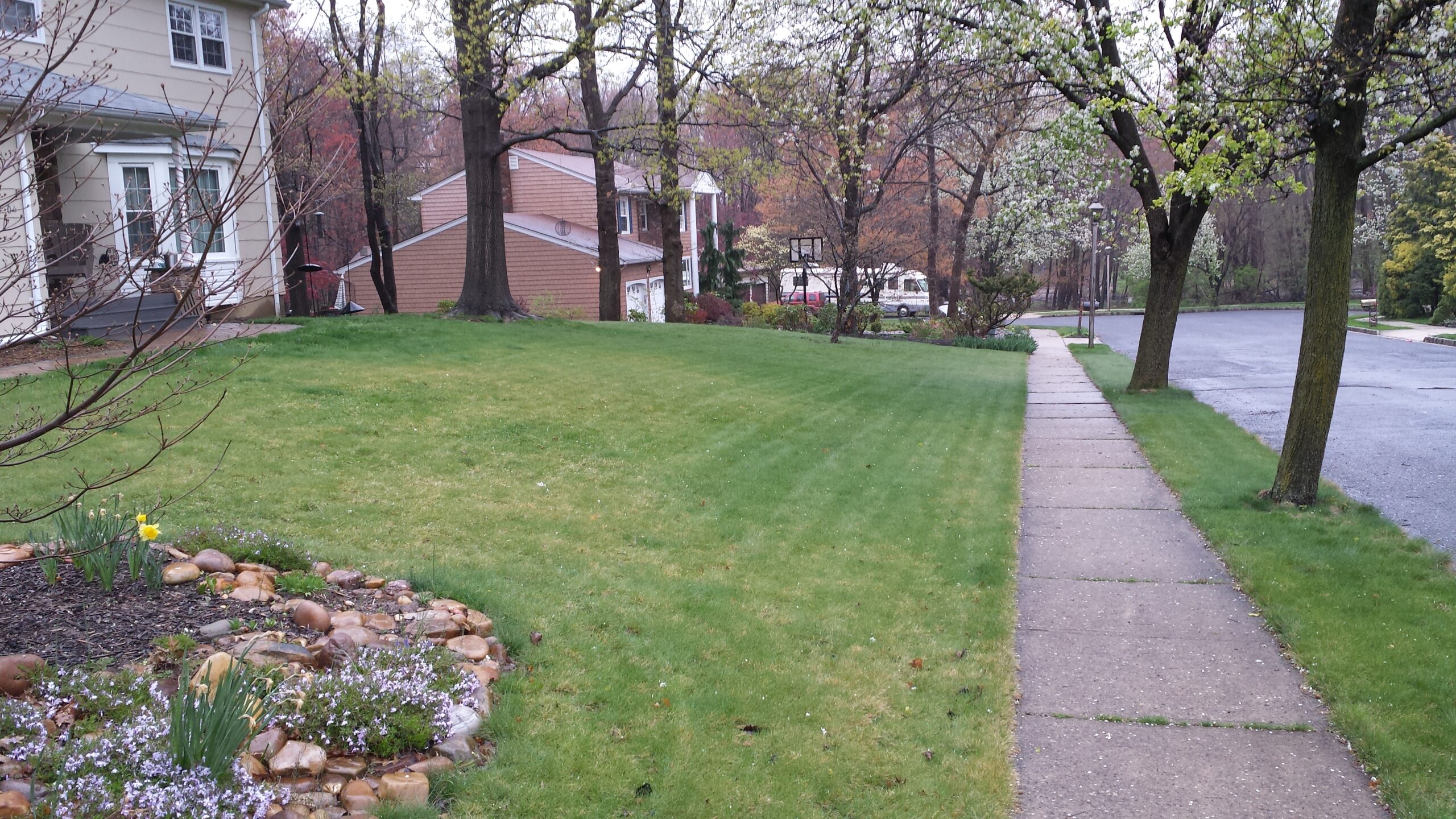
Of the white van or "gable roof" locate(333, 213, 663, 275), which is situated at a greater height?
"gable roof" locate(333, 213, 663, 275)

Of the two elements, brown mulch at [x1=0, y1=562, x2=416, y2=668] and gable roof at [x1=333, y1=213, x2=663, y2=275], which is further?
gable roof at [x1=333, y1=213, x2=663, y2=275]

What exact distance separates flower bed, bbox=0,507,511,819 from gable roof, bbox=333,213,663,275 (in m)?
26.5

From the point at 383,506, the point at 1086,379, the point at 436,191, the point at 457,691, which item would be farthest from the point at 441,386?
the point at 436,191

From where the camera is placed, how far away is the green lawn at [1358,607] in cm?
446

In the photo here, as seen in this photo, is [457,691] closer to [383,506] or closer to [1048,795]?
[1048,795]

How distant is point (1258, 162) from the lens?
29.8 feet

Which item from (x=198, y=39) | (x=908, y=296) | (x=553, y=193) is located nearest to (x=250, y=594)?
(x=198, y=39)

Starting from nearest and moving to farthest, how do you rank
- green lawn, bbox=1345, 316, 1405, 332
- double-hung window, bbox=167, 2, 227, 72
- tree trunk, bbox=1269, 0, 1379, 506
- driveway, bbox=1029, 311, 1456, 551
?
tree trunk, bbox=1269, 0, 1379, 506
driveway, bbox=1029, 311, 1456, 551
double-hung window, bbox=167, 2, 227, 72
green lawn, bbox=1345, 316, 1405, 332

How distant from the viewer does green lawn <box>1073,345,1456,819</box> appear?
446 cm

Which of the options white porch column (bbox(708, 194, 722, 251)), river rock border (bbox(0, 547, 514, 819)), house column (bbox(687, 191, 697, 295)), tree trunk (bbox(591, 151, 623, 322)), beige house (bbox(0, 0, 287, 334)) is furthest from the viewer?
white porch column (bbox(708, 194, 722, 251))

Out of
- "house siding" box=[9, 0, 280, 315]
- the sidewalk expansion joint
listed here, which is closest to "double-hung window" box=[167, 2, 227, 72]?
"house siding" box=[9, 0, 280, 315]

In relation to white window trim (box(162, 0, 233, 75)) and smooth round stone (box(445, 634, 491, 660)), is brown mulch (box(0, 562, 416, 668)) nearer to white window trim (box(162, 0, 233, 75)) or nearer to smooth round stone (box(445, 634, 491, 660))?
smooth round stone (box(445, 634, 491, 660))

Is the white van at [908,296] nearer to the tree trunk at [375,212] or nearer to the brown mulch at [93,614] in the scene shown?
the tree trunk at [375,212]

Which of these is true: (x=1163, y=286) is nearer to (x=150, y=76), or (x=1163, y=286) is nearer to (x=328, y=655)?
(x=328, y=655)
